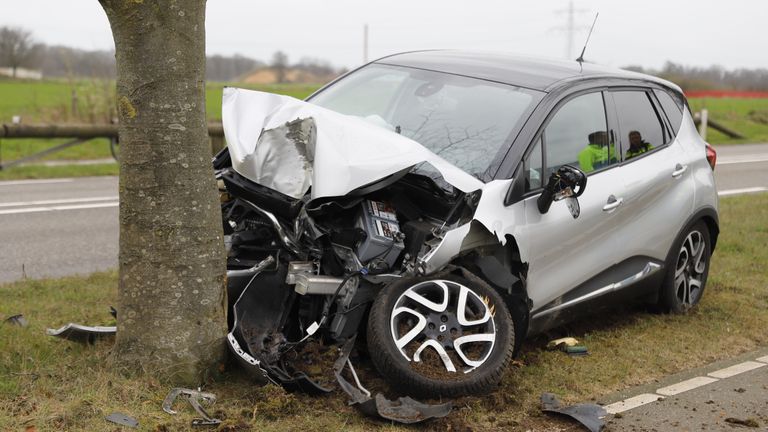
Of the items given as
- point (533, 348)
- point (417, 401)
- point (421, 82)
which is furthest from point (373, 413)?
point (421, 82)

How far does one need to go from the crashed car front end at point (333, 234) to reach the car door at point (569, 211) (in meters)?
0.27

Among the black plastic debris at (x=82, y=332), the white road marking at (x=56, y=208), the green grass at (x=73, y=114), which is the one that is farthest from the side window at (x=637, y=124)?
the green grass at (x=73, y=114)

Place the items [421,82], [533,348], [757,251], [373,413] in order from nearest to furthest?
[373,413]
[533,348]
[421,82]
[757,251]

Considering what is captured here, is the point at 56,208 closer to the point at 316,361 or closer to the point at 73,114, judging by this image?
the point at 73,114

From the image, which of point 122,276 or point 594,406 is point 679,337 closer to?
point 594,406

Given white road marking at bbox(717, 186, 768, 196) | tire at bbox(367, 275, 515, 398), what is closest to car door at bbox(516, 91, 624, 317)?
tire at bbox(367, 275, 515, 398)

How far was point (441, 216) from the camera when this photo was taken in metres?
4.93

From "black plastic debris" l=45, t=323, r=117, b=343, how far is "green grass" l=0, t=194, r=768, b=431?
0.07 metres

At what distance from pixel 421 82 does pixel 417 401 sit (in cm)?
244

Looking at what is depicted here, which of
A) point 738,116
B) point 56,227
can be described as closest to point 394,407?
point 56,227

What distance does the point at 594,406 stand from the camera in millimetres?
4621

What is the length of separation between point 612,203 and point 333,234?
1892 mm

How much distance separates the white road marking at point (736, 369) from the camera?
17.5 ft

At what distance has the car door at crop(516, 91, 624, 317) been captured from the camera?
5148 millimetres
